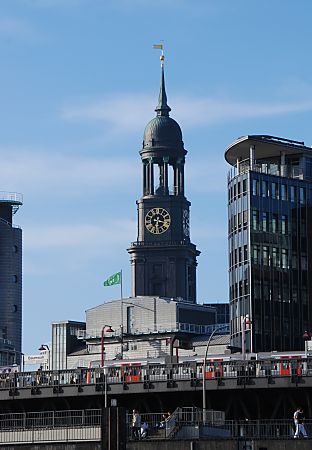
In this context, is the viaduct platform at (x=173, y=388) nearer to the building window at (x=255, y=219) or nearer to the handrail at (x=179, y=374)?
the handrail at (x=179, y=374)

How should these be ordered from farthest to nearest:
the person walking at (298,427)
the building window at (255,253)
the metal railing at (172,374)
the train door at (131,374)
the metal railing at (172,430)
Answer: the building window at (255,253), the train door at (131,374), the metal railing at (172,374), the metal railing at (172,430), the person walking at (298,427)

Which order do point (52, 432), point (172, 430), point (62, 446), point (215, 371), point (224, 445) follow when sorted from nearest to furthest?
1. point (224, 445)
2. point (172, 430)
3. point (62, 446)
4. point (52, 432)
5. point (215, 371)

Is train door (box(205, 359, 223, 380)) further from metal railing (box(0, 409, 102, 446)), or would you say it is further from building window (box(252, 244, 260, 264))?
building window (box(252, 244, 260, 264))

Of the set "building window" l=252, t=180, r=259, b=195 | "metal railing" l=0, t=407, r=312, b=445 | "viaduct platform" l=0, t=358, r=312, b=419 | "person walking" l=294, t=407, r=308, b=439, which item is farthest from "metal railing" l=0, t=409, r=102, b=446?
"building window" l=252, t=180, r=259, b=195

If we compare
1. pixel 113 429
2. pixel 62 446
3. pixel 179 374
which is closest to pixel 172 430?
pixel 62 446

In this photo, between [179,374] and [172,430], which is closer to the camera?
[172,430]

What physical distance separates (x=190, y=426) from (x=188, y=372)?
3014 cm

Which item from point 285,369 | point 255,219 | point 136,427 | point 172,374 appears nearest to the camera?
point 136,427

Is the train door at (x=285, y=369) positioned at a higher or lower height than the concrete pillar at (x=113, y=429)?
higher

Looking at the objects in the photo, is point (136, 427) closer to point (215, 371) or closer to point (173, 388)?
point (215, 371)

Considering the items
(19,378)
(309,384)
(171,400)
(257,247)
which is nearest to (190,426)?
(309,384)

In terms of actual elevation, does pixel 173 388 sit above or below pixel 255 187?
below

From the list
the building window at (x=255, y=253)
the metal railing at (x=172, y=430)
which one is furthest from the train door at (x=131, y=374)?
the building window at (x=255, y=253)

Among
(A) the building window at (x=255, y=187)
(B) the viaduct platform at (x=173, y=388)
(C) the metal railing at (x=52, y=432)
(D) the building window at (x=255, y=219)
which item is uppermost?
(A) the building window at (x=255, y=187)
